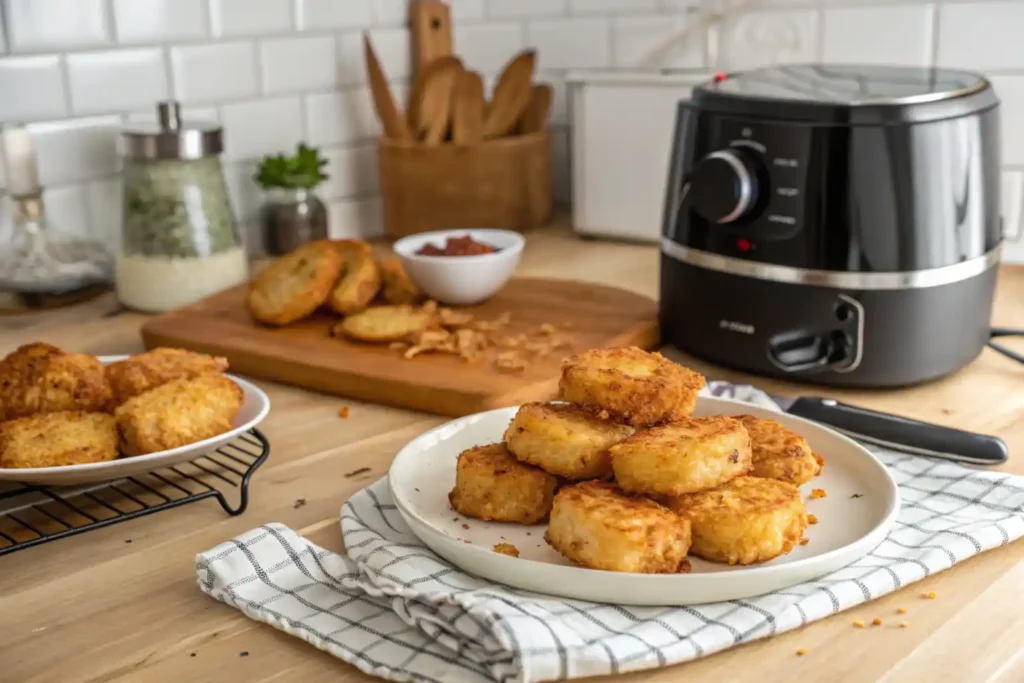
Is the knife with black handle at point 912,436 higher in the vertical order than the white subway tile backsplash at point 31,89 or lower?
lower

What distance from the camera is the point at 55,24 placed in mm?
1511

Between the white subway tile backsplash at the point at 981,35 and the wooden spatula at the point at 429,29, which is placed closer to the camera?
the white subway tile backsplash at the point at 981,35

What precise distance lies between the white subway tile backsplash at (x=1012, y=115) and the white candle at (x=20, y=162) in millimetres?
1313

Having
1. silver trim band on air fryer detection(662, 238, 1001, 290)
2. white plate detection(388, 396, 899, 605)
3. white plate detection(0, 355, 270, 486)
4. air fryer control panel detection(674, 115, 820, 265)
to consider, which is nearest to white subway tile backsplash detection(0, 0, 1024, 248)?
silver trim band on air fryer detection(662, 238, 1001, 290)

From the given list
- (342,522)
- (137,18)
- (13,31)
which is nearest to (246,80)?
(137,18)

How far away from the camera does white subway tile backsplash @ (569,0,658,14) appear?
198cm

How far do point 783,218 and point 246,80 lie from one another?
0.98m

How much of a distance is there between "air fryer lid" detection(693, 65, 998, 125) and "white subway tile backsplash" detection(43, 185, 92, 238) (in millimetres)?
899

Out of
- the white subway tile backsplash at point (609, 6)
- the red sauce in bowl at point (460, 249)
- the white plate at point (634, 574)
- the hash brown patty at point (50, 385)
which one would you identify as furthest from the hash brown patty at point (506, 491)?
the white subway tile backsplash at point (609, 6)

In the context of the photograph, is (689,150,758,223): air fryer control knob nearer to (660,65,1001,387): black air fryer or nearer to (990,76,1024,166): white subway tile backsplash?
(660,65,1001,387): black air fryer

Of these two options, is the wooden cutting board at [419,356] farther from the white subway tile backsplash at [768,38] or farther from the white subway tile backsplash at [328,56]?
the white subway tile backsplash at [768,38]

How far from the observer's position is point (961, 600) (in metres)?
A: 0.76

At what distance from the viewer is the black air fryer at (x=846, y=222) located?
3.57ft

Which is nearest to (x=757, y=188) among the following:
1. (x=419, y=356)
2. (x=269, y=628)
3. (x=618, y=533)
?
(x=419, y=356)
